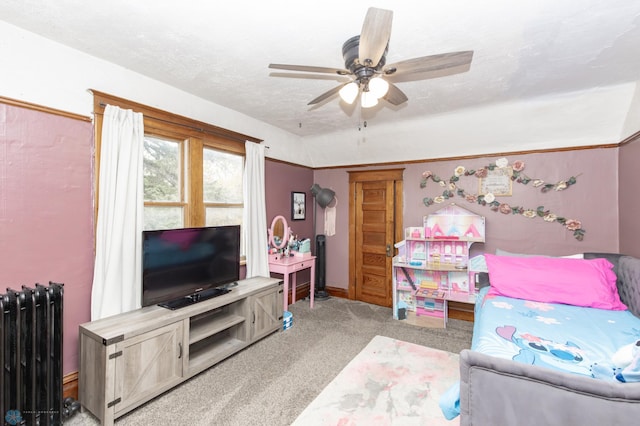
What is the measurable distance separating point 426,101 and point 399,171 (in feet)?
4.60

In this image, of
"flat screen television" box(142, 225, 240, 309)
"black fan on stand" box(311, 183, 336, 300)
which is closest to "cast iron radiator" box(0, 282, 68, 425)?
"flat screen television" box(142, 225, 240, 309)

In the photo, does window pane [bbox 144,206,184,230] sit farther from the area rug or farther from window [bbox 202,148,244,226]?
the area rug

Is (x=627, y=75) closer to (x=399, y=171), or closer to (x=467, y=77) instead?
(x=467, y=77)

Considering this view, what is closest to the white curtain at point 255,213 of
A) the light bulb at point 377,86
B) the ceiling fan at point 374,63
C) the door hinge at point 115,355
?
the door hinge at point 115,355

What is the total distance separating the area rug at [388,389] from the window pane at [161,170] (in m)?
2.32

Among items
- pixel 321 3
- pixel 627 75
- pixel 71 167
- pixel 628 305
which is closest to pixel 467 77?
pixel 627 75

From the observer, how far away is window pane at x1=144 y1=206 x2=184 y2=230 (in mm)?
2795

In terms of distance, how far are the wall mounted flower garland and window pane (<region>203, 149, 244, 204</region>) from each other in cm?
257

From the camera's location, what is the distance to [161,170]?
2.93m

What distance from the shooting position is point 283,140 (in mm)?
4406

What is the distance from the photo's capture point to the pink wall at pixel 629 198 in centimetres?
281

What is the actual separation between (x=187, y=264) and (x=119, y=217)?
2.26 ft

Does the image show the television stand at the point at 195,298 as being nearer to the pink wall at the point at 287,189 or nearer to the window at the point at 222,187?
the window at the point at 222,187

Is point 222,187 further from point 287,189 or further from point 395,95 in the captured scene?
point 395,95
